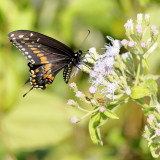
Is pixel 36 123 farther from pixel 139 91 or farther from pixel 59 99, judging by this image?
pixel 139 91

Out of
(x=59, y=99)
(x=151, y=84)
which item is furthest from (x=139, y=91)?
(x=59, y=99)

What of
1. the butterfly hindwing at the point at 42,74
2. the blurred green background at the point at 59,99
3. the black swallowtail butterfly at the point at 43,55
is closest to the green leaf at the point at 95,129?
the black swallowtail butterfly at the point at 43,55

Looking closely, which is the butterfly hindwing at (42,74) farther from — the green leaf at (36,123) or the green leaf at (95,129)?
the green leaf at (36,123)

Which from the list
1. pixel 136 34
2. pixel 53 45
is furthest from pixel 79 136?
pixel 136 34

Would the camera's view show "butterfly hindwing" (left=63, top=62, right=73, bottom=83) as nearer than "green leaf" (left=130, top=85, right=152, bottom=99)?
No

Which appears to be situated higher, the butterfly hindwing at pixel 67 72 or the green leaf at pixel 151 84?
the green leaf at pixel 151 84

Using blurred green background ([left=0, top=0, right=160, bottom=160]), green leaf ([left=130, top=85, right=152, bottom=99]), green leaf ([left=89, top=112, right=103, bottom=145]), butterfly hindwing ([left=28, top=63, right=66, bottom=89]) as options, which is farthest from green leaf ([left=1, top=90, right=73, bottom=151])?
green leaf ([left=130, top=85, right=152, bottom=99])

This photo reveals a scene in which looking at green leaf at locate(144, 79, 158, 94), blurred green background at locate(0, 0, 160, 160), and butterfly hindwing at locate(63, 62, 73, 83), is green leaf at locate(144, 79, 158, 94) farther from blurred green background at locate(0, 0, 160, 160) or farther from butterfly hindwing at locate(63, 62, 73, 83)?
blurred green background at locate(0, 0, 160, 160)

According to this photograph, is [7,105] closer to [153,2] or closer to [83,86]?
[83,86]
